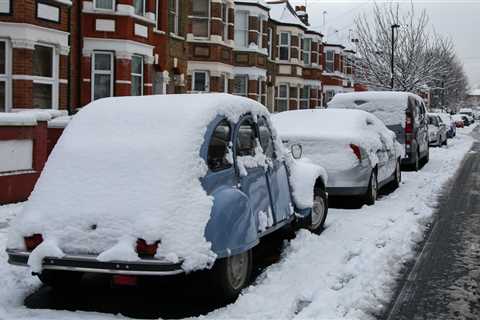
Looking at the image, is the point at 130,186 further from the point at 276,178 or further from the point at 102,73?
the point at 102,73

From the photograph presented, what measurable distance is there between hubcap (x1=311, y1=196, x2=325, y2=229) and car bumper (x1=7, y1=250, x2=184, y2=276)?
3.74 meters

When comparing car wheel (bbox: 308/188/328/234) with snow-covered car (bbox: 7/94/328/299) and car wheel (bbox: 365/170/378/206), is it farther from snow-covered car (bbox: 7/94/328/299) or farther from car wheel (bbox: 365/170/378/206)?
car wheel (bbox: 365/170/378/206)

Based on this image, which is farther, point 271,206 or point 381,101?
point 381,101

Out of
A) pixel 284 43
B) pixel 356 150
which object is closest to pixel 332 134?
pixel 356 150

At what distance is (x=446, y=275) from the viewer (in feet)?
21.2

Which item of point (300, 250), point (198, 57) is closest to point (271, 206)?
point (300, 250)

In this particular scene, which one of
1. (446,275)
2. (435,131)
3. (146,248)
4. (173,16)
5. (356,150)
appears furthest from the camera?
(435,131)

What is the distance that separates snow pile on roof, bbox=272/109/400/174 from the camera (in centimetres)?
989

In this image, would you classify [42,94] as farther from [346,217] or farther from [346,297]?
[346,297]

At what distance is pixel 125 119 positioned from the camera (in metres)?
5.76

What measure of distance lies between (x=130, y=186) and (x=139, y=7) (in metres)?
15.5

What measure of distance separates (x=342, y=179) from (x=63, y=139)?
5194 mm

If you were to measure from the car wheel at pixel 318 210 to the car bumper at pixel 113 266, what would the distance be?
3.66 m

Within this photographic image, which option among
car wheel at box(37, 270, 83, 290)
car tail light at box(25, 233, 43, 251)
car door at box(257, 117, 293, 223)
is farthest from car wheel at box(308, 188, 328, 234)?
car tail light at box(25, 233, 43, 251)
